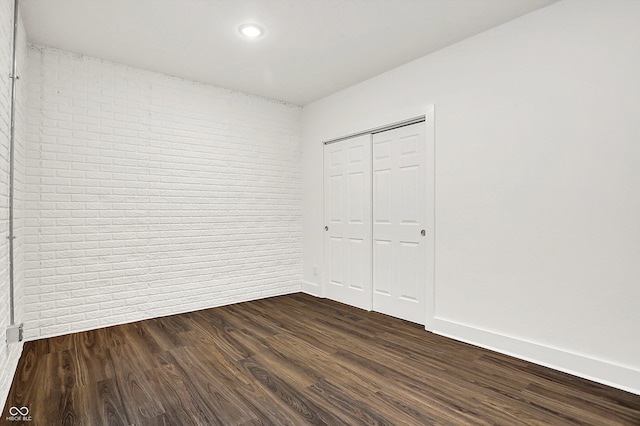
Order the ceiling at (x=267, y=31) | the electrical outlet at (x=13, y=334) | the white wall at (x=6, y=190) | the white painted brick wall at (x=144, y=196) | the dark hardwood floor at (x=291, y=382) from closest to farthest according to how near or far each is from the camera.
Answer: the dark hardwood floor at (x=291, y=382), the white wall at (x=6, y=190), the electrical outlet at (x=13, y=334), the ceiling at (x=267, y=31), the white painted brick wall at (x=144, y=196)

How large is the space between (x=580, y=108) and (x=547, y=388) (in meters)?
1.93

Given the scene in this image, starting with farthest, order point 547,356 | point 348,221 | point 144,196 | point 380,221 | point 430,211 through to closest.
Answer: point 348,221 < point 380,221 < point 144,196 < point 430,211 < point 547,356

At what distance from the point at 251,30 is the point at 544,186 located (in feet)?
8.77

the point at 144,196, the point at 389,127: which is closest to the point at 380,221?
the point at 389,127

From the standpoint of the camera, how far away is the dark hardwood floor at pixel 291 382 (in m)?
1.89

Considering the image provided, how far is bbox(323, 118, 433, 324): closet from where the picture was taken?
3.45 meters

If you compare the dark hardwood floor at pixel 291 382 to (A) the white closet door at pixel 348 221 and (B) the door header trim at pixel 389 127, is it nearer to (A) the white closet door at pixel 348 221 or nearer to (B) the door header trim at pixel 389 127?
Answer: (A) the white closet door at pixel 348 221

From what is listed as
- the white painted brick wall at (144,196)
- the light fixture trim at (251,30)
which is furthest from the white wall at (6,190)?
the light fixture trim at (251,30)

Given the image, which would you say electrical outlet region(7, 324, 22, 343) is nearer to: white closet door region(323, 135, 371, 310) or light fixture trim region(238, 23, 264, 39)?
light fixture trim region(238, 23, 264, 39)

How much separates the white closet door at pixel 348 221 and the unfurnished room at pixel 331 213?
0.12 ft

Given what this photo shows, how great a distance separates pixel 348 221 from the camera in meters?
4.27

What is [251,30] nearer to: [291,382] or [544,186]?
[544,186]

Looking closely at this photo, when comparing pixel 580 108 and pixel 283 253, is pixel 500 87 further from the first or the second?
pixel 283 253

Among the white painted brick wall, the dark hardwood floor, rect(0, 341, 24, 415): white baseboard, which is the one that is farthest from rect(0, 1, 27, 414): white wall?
the white painted brick wall
